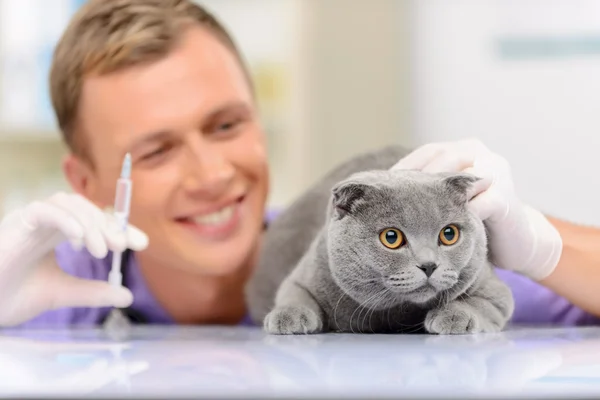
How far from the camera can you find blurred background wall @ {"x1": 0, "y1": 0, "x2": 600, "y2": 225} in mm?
2781

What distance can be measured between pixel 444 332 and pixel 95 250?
504 mm

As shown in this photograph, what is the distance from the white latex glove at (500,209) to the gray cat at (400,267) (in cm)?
4

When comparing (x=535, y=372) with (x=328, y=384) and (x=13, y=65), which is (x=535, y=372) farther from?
(x=13, y=65)

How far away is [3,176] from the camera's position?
292 cm

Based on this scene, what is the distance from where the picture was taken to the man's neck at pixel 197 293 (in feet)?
5.17

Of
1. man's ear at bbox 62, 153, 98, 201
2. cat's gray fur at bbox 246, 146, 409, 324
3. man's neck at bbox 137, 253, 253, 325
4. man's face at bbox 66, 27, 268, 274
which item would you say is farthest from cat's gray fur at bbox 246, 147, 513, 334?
man's ear at bbox 62, 153, 98, 201

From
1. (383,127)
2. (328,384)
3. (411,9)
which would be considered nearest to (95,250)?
(328,384)

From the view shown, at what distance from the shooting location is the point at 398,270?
90 centimetres

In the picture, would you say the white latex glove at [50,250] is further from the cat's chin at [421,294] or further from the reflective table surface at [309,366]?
the cat's chin at [421,294]

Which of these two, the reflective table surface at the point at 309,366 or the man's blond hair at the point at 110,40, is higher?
the man's blond hair at the point at 110,40

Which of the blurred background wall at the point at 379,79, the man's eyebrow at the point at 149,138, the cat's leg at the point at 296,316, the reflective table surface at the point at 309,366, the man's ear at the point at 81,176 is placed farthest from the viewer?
the blurred background wall at the point at 379,79

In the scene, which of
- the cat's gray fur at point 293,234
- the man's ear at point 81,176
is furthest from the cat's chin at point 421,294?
the man's ear at point 81,176

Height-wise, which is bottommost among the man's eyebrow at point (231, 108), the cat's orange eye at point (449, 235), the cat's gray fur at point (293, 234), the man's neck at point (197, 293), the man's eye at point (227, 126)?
the man's neck at point (197, 293)

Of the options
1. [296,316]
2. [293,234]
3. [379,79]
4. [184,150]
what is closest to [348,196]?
[296,316]
